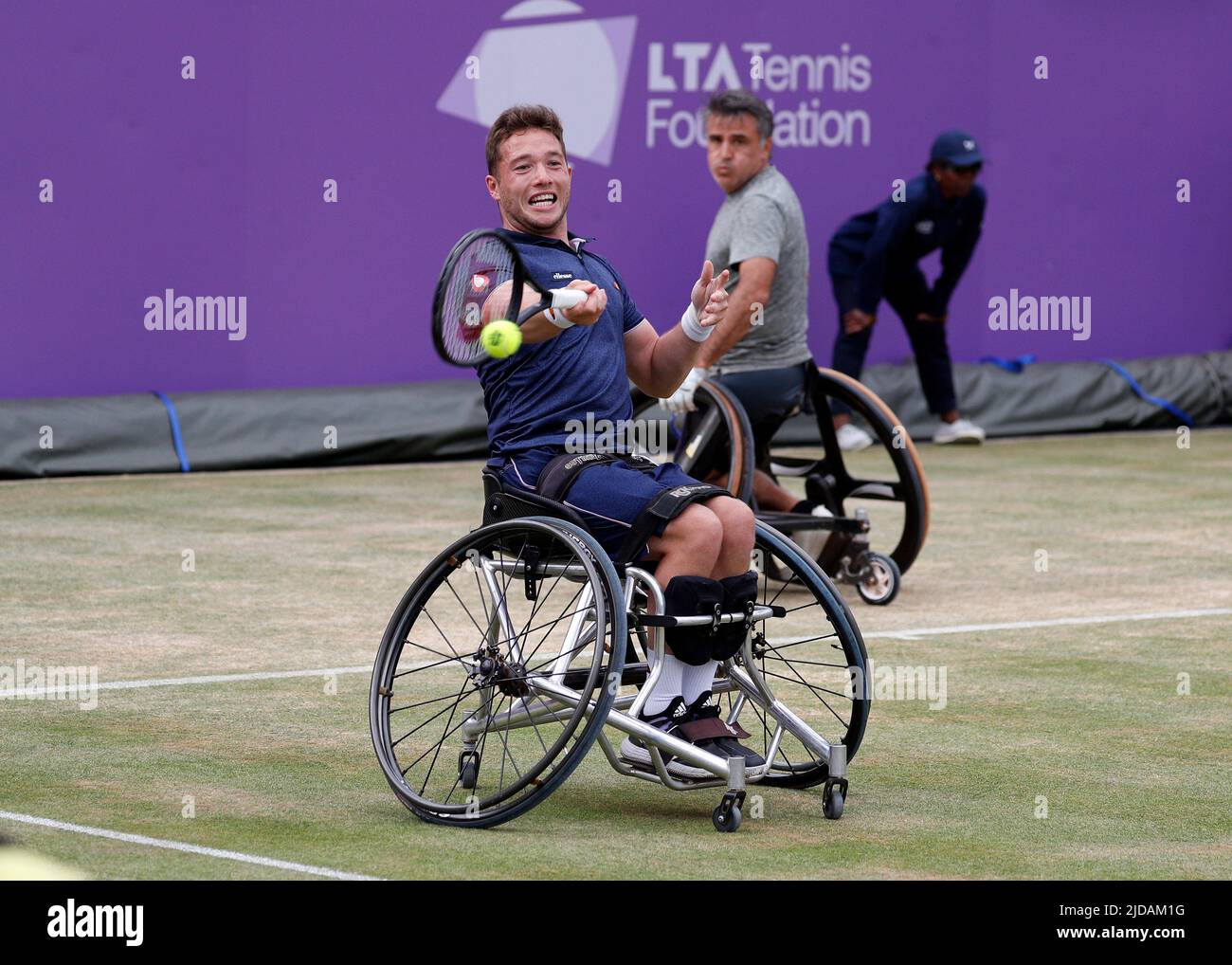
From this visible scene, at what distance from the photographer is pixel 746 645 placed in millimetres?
5105

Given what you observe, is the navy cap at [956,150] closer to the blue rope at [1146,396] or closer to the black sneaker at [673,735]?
the blue rope at [1146,396]

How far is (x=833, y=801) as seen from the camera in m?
4.90

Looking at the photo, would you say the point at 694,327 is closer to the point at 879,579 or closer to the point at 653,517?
the point at 653,517

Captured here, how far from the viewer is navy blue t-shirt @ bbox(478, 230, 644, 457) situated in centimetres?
509

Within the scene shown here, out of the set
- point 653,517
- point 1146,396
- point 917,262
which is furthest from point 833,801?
point 1146,396

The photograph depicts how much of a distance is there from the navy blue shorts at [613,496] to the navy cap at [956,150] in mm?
8711

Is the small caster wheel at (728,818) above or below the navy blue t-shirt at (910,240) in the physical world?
below

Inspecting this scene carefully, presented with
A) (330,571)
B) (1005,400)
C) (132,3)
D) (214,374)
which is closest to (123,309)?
(214,374)

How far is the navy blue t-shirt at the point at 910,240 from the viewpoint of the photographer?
13.4 meters

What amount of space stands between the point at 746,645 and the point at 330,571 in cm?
392

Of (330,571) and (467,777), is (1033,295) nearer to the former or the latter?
(330,571)

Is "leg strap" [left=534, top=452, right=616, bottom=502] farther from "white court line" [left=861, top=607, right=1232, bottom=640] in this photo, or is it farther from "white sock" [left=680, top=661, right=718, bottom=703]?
"white court line" [left=861, top=607, right=1232, bottom=640]

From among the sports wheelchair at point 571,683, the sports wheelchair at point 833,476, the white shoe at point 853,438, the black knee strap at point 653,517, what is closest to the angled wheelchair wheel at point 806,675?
the sports wheelchair at point 571,683
